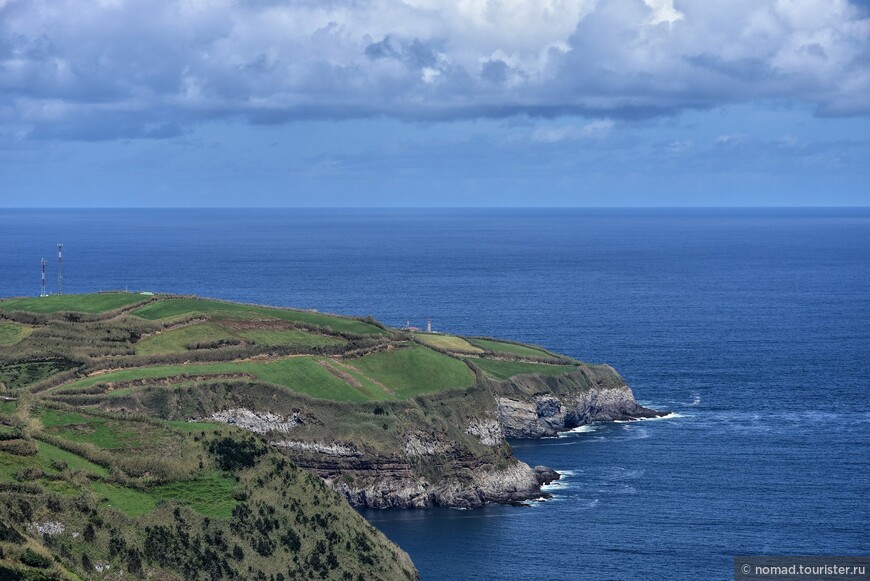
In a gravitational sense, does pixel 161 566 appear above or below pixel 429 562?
above

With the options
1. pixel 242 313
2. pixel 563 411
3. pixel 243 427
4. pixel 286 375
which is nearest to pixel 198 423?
pixel 243 427

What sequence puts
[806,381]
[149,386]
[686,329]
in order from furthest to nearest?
[686,329], [806,381], [149,386]

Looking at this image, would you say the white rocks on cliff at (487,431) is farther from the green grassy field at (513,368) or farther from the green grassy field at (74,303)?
the green grassy field at (74,303)

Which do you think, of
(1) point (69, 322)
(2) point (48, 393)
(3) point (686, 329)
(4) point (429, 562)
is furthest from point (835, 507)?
(3) point (686, 329)

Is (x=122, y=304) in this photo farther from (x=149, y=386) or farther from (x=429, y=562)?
(x=429, y=562)

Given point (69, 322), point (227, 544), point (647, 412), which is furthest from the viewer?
point (647, 412)

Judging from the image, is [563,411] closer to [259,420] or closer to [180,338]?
[259,420]
